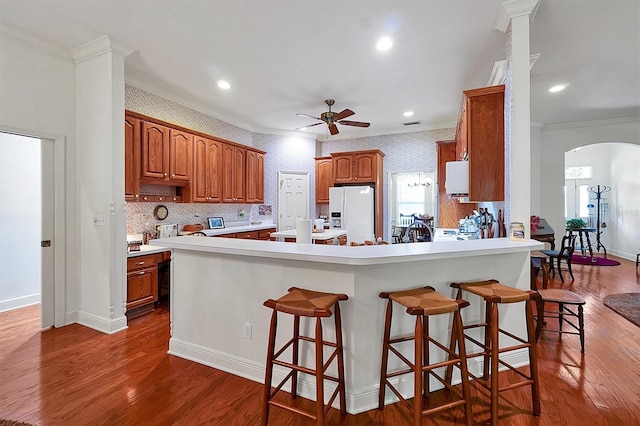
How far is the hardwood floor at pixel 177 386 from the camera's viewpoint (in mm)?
1781

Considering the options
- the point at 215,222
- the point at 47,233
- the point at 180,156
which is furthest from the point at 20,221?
the point at 215,222

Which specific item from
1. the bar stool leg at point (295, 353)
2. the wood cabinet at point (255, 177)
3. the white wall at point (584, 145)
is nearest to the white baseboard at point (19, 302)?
the wood cabinet at point (255, 177)

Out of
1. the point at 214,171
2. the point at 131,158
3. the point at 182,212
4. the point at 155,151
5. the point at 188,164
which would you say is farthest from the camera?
the point at 214,171

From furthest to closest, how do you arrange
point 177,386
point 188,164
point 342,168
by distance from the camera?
point 342,168 < point 188,164 < point 177,386

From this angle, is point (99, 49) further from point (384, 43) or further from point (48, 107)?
point (384, 43)

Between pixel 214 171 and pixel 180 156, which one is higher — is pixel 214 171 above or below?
below

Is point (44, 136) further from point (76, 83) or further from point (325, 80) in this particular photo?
point (325, 80)

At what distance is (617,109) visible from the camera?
5152mm

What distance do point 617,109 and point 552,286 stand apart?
3356 millimetres

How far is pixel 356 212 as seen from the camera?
6.20 metres

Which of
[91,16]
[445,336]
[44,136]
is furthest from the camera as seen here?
[44,136]

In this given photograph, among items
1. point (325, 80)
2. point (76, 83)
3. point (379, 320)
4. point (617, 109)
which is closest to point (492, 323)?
point (379, 320)

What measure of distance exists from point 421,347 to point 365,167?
16.8ft

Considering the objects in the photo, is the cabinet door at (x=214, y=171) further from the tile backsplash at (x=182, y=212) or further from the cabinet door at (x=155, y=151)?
the cabinet door at (x=155, y=151)
